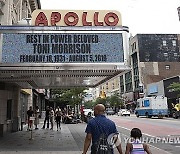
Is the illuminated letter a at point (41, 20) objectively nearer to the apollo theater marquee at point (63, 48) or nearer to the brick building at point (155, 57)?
the apollo theater marquee at point (63, 48)

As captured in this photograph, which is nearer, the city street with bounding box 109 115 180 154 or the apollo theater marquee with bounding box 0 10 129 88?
the apollo theater marquee with bounding box 0 10 129 88

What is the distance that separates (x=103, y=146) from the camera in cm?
507

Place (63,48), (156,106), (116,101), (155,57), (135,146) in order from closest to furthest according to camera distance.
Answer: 1. (135,146)
2. (63,48)
3. (156,106)
4. (155,57)
5. (116,101)

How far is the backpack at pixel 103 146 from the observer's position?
16.5 feet

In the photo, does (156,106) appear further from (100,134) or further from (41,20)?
(100,134)

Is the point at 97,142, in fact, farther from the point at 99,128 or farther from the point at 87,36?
the point at 87,36

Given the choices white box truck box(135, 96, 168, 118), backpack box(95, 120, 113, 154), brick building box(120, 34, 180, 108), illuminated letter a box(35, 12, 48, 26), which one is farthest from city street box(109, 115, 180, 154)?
brick building box(120, 34, 180, 108)

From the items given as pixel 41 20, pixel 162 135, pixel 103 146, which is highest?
pixel 41 20

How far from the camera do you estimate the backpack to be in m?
5.04

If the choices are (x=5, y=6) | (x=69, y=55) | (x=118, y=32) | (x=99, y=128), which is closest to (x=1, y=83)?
(x=5, y=6)

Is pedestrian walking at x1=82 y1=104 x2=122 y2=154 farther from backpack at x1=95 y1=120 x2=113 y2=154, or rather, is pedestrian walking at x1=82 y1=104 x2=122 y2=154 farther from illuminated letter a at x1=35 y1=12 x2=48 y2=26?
illuminated letter a at x1=35 y1=12 x2=48 y2=26

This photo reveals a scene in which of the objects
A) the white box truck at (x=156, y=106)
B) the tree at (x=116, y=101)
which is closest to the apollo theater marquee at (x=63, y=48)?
the white box truck at (x=156, y=106)

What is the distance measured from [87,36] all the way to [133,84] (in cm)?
7277

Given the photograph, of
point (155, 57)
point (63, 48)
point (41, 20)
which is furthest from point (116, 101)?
point (63, 48)
